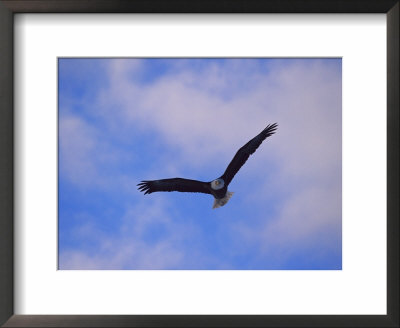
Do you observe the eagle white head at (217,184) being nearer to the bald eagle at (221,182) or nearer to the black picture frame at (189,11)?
the bald eagle at (221,182)

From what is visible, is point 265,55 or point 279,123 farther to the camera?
point 279,123

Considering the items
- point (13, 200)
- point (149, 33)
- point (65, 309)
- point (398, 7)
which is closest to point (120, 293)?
point (65, 309)

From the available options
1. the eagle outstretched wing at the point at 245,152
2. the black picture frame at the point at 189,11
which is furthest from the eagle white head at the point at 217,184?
the black picture frame at the point at 189,11

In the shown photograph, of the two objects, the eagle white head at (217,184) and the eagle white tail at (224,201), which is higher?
the eagle white head at (217,184)

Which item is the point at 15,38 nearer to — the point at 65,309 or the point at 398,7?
the point at 65,309

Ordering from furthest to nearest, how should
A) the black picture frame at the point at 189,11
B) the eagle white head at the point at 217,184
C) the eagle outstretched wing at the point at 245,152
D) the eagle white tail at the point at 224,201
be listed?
1. the eagle white head at the point at 217,184
2. the eagle white tail at the point at 224,201
3. the eagle outstretched wing at the point at 245,152
4. the black picture frame at the point at 189,11

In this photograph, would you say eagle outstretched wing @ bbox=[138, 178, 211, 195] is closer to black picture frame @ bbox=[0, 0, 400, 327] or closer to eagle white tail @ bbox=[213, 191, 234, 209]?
eagle white tail @ bbox=[213, 191, 234, 209]

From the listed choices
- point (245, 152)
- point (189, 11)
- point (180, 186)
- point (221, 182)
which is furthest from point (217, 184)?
point (189, 11)

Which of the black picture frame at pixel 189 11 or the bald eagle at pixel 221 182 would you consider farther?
the bald eagle at pixel 221 182

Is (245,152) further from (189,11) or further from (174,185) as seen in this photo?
(189,11)
